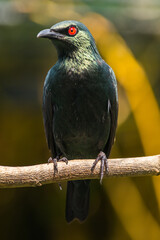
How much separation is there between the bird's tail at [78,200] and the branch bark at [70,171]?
737 millimetres

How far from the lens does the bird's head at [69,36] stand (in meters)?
2.74

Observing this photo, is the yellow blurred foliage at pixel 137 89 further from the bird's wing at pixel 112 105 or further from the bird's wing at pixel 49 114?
the bird's wing at pixel 49 114

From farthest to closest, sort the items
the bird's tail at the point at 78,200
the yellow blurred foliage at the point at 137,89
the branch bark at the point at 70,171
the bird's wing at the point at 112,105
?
the yellow blurred foliage at the point at 137,89 → the bird's tail at the point at 78,200 → the bird's wing at the point at 112,105 → the branch bark at the point at 70,171

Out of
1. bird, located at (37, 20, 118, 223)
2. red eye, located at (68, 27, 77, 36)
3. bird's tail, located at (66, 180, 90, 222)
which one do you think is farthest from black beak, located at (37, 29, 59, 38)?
bird's tail, located at (66, 180, 90, 222)

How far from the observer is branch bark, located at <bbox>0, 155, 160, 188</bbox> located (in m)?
2.45

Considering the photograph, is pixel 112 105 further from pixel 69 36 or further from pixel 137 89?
pixel 137 89

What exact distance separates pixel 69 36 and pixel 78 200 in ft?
4.55

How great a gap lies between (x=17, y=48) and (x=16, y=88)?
19.6 inches

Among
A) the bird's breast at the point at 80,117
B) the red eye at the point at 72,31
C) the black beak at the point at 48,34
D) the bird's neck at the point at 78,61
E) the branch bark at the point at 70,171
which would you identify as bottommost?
the branch bark at the point at 70,171

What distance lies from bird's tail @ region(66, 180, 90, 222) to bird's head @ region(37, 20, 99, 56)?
114 cm

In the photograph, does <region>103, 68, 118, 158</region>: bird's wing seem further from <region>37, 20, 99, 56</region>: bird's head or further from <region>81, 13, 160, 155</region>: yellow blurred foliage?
<region>81, 13, 160, 155</region>: yellow blurred foliage

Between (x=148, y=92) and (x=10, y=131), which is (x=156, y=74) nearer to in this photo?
(x=148, y=92)

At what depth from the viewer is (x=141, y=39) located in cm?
472

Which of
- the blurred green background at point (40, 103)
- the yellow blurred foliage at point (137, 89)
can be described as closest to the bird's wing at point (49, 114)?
the yellow blurred foliage at point (137, 89)
